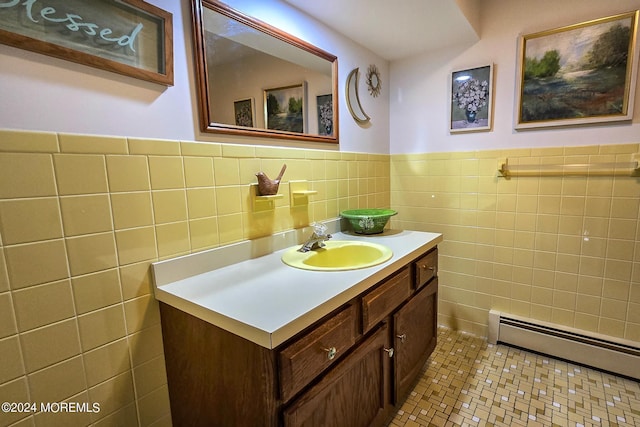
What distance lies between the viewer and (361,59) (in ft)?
6.15

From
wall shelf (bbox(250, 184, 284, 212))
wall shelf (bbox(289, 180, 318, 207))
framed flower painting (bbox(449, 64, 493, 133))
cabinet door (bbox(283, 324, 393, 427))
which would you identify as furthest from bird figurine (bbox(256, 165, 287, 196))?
framed flower painting (bbox(449, 64, 493, 133))

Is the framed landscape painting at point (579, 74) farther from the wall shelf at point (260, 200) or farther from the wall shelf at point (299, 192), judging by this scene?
the wall shelf at point (260, 200)

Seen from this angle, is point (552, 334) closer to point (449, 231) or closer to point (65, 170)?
point (449, 231)

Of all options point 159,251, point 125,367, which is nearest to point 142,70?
point 159,251

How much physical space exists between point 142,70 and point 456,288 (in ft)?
6.99

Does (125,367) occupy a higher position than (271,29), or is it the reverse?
(271,29)

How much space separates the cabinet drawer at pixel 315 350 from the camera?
747 millimetres

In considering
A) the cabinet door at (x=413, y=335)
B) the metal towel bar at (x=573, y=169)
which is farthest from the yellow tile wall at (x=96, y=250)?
the metal towel bar at (x=573, y=169)

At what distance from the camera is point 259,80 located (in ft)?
4.22

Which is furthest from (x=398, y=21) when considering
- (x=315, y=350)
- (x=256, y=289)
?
(x=315, y=350)

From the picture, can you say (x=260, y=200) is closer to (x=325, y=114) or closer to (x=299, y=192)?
(x=299, y=192)

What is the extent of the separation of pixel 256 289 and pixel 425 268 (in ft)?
2.90

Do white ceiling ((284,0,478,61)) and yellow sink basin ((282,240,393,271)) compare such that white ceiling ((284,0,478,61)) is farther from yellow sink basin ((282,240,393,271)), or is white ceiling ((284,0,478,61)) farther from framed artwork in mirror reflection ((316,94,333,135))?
yellow sink basin ((282,240,393,271))

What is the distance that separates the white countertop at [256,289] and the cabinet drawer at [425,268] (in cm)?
12
